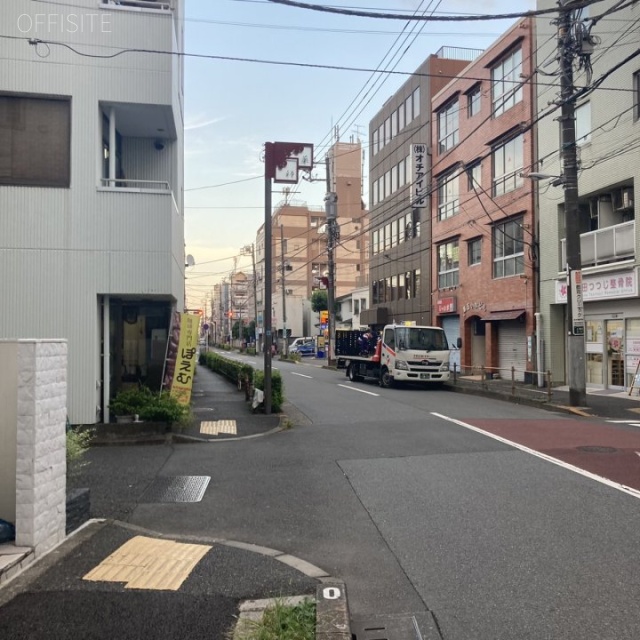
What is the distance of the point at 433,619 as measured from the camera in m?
4.09

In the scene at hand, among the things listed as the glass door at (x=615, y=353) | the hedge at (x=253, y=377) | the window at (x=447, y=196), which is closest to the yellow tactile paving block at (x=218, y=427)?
the hedge at (x=253, y=377)

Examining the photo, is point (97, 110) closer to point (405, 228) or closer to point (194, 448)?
point (194, 448)

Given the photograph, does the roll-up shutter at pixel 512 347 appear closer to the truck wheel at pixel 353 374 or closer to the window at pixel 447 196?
the truck wheel at pixel 353 374

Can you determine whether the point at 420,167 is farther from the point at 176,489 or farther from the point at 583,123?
the point at 176,489

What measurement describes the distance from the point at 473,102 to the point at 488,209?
5.43 meters

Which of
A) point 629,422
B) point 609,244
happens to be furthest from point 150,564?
point 609,244

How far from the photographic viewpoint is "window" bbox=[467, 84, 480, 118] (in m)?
27.1

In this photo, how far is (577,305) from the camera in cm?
1586

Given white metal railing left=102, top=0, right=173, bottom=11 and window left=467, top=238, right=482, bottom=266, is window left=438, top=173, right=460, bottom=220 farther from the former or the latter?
white metal railing left=102, top=0, right=173, bottom=11

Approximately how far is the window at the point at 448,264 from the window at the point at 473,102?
19.7ft

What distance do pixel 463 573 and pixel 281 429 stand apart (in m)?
8.23

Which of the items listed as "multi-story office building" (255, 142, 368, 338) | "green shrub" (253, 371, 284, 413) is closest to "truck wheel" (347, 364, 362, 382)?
"green shrub" (253, 371, 284, 413)

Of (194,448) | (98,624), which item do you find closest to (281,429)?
(194,448)

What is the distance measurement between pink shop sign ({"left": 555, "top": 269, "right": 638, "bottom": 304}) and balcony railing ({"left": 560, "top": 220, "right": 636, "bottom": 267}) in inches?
20.4
